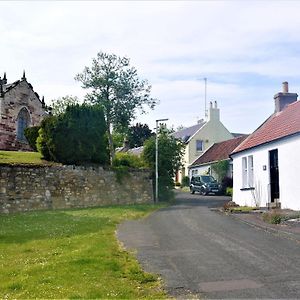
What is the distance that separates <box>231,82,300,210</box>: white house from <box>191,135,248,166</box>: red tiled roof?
20.4 meters

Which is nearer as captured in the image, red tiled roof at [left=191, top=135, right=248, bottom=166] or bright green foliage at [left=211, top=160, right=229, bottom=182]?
bright green foliage at [left=211, top=160, right=229, bottom=182]

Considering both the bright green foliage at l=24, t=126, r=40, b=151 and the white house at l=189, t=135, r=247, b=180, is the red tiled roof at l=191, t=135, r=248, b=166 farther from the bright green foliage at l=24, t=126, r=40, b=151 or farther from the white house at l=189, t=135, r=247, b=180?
the bright green foliage at l=24, t=126, r=40, b=151

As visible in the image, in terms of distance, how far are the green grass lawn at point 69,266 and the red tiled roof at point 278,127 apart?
1035cm

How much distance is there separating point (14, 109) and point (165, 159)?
1515cm

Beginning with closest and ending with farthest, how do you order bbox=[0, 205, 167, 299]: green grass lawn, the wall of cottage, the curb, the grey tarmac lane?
bbox=[0, 205, 167, 299]: green grass lawn → the grey tarmac lane → the curb → the wall of cottage

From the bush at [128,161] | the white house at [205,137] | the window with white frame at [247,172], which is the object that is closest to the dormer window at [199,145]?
the white house at [205,137]

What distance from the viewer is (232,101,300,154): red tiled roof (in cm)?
2127

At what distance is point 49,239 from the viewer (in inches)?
523

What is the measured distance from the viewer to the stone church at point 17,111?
125 feet

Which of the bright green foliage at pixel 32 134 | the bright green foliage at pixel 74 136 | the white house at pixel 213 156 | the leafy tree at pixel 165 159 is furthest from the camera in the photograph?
the white house at pixel 213 156

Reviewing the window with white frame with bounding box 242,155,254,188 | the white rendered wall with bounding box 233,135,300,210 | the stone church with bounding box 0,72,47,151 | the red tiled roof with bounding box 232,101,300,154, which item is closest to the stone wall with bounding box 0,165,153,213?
the white rendered wall with bounding box 233,135,300,210

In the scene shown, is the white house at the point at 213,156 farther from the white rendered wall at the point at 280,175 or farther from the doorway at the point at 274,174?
the doorway at the point at 274,174

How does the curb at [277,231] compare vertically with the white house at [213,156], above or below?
below

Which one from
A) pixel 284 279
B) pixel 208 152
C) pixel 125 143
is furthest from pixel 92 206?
pixel 125 143
